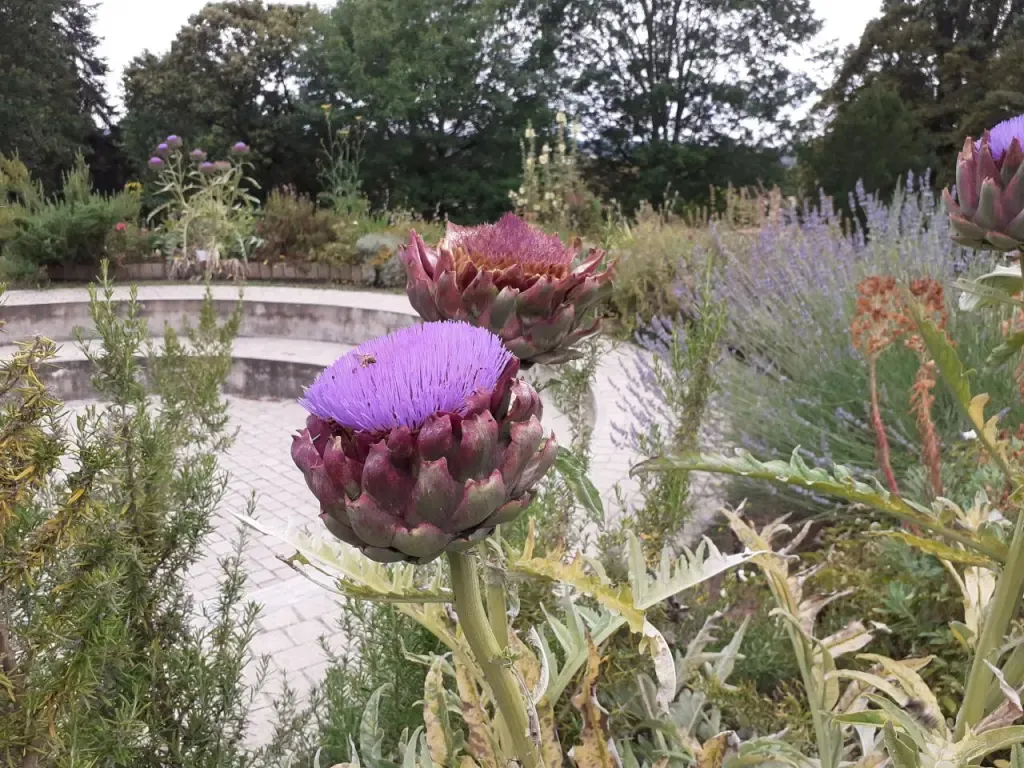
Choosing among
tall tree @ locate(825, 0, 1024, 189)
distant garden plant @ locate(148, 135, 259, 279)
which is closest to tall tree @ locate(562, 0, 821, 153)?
tall tree @ locate(825, 0, 1024, 189)

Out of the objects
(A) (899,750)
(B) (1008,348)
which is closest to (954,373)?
(B) (1008,348)

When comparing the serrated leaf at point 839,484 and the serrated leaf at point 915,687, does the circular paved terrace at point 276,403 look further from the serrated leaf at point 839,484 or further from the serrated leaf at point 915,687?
the serrated leaf at point 915,687

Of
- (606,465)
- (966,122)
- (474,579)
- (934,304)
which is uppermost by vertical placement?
(966,122)

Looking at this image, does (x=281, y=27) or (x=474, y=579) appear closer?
(x=474, y=579)

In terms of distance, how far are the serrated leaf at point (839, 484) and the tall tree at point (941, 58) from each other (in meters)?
14.9

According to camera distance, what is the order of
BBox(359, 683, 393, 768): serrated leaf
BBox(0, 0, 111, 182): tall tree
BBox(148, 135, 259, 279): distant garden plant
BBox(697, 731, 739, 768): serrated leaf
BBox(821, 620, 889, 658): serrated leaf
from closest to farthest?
1. BBox(697, 731, 739, 768): serrated leaf
2. BBox(359, 683, 393, 768): serrated leaf
3. BBox(821, 620, 889, 658): serrated leaf
4. BBox(148, 135, 259, 279): distant garden plant
5. BBox(0, 0, 111, 182): tall tree

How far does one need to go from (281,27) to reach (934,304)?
59.5ft

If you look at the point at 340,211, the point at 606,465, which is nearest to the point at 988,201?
the point at 606,465

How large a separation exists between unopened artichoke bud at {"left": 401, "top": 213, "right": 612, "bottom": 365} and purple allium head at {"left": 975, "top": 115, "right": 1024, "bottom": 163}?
0.71 metres

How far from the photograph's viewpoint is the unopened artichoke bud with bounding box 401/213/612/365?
121 centimetres

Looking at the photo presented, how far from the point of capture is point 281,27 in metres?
17.1

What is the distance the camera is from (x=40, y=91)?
A: 16891 mm

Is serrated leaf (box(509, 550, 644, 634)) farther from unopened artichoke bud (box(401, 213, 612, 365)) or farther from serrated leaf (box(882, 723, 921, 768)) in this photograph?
unopened artichoke bud (box(401, 213, 612, 365))

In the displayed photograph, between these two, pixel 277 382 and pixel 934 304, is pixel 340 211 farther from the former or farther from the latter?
pixel 934 304
